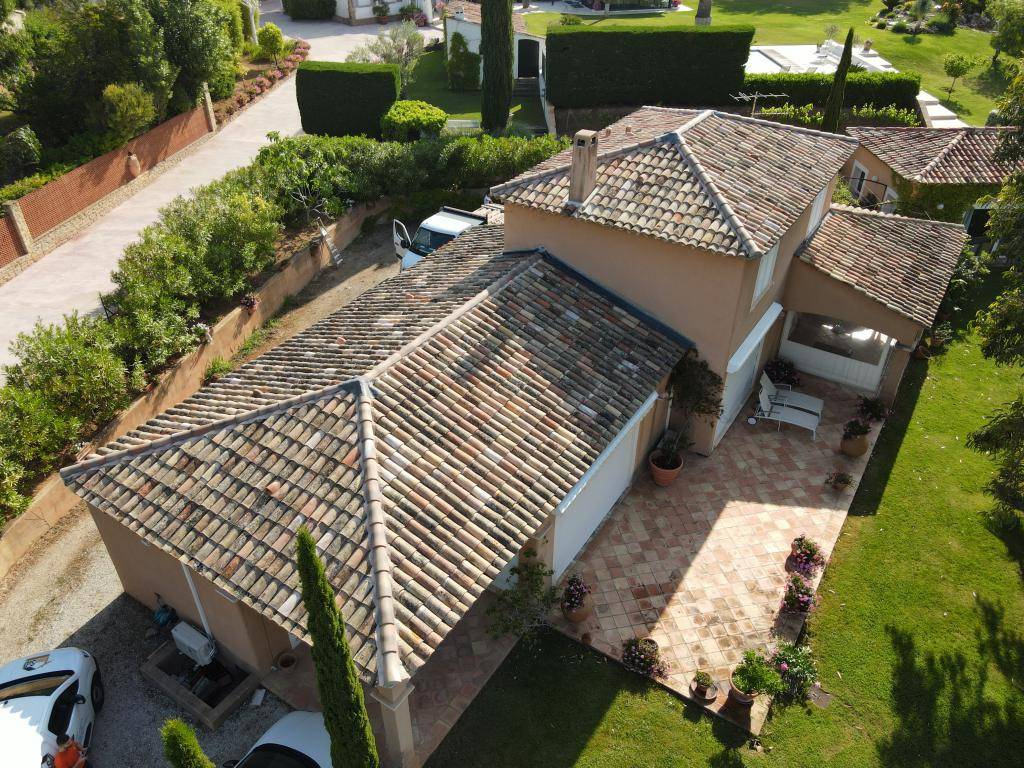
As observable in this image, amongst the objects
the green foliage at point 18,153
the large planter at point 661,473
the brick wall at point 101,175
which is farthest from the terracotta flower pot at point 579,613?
the green foliage at point 18,153

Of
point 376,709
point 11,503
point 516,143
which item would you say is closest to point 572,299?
point 376,709

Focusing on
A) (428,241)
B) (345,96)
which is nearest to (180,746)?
(428,241)

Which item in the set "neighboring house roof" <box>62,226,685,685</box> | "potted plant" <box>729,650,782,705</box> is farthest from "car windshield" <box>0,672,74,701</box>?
"potted plant" <box>729,650,782,705</box>

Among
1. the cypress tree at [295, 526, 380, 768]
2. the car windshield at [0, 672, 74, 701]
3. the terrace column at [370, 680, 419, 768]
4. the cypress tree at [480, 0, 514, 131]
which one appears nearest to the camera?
the cypress tree at [295, 526, 380, 768]

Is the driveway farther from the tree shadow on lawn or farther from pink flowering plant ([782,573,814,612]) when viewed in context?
the tree shadow on lawn

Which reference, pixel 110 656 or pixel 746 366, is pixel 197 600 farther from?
pixel 746 366
